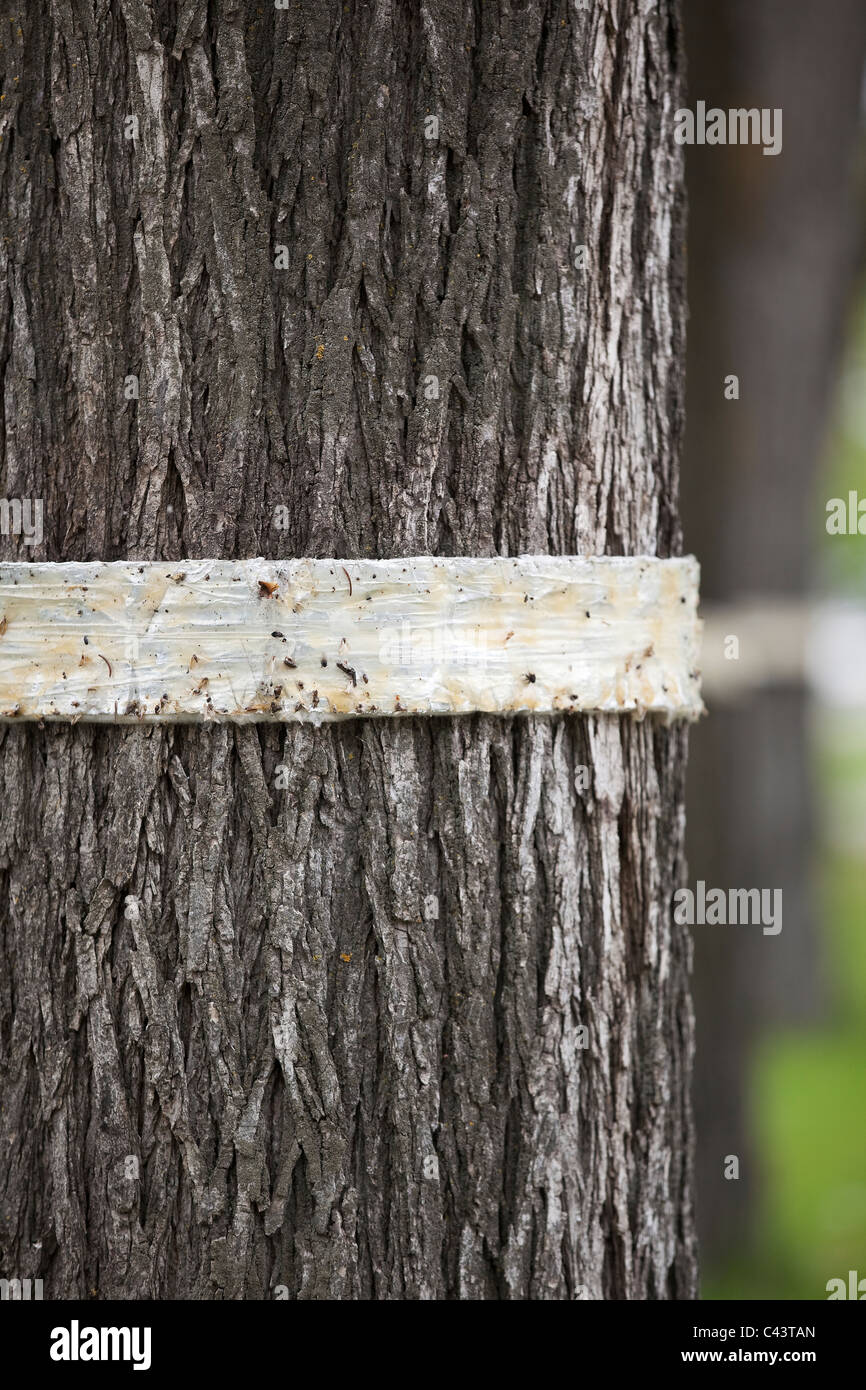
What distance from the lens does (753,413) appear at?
15.1 feet

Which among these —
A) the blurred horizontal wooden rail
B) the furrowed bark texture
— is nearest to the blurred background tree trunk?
the blurred horizontal wooden rail

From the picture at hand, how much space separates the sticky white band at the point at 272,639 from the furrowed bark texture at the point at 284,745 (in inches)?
2.2

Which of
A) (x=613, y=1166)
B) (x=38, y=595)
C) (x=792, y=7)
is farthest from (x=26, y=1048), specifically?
(x=792, y=7)

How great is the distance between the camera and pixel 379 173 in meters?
1.52

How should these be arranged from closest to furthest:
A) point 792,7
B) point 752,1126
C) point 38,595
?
point 38,595 → point 792,7 → point 752,1126

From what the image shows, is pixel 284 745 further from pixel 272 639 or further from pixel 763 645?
pixel 763 645

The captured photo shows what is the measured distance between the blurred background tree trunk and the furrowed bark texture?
3102mm

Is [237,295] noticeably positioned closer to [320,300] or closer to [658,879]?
[320,300]

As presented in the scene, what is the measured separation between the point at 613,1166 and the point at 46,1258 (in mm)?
850

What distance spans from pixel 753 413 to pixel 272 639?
3.70m

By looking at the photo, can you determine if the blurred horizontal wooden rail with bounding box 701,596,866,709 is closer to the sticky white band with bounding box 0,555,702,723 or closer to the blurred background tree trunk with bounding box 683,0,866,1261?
the blurred background tree trunk with bounding box 683,0,866,1261

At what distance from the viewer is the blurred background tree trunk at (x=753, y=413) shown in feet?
14.0

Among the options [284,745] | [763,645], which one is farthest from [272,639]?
[763,645]

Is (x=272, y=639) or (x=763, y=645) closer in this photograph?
(x=272, y=639)
